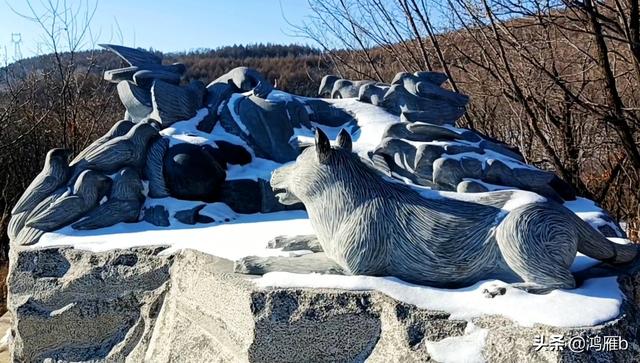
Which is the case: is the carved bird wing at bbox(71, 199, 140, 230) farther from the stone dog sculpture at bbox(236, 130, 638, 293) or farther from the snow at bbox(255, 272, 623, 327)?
the snow at bbox(255, 272, 623, 327)

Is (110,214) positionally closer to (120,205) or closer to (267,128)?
(120,205)

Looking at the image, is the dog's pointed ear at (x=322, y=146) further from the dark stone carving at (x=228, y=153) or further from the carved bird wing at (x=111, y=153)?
the carved bird wing at (x=111, y=153)

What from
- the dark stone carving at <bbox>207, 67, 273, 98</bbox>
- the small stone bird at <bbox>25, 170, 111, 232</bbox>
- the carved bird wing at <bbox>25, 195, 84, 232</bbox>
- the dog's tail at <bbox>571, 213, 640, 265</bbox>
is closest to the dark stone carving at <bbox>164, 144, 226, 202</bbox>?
the small stone bird at <bbox>25, 170, 111, 232</bbox>

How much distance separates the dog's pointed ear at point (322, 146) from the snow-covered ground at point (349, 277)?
0.43 meters

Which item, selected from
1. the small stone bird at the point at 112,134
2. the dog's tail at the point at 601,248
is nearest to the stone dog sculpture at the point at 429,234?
the dog's tail at the point at 601,248

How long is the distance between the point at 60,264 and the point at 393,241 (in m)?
1.72

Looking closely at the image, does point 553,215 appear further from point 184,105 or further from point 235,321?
point 184,105

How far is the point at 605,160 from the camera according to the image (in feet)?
21.1

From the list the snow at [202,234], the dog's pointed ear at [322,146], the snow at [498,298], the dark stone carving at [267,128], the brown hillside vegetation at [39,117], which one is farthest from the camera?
the brown hillside vegetation at [39,117]

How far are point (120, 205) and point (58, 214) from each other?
1.01 ft

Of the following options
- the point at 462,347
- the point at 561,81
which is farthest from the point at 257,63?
the point at 462,347

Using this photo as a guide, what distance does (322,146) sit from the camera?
2.25 m

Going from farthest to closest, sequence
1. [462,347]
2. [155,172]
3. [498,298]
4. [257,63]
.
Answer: [257,63]
[155,172]
[498,298]
[462,347]

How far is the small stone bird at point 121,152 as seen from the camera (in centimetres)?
319
